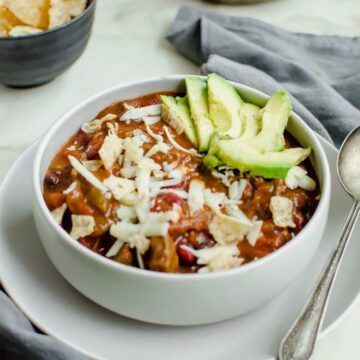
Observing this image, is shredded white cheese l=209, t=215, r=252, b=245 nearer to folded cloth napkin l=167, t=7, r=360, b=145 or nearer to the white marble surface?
folded cloth napkin l=167, t=7, r=360, b=145

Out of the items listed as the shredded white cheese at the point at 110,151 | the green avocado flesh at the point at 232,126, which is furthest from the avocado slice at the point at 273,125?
the shredded white cheese at the point at 110,151

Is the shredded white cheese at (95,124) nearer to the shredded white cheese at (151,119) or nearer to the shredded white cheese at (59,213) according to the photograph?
the shredded white cheese at (151,119)

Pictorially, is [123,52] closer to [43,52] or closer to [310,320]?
[43,52]

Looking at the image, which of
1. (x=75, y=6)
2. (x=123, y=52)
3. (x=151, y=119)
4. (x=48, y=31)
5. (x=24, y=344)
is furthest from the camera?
(x=123, y=52)

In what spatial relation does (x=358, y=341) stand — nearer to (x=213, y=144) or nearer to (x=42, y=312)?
(x=213, y=144)

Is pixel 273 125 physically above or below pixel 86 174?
below

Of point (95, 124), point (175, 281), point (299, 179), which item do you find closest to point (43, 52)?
point (95, 124)
